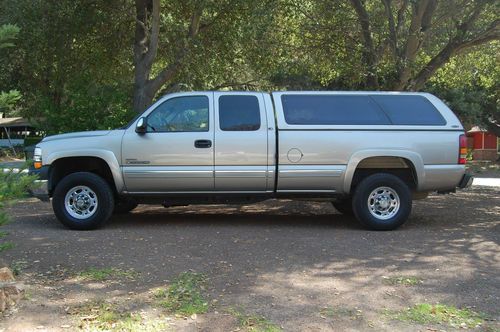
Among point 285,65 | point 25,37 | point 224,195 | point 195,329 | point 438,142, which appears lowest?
point 195,329

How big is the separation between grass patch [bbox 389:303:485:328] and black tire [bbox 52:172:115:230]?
4495 mm

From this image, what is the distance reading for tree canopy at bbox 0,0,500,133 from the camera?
11.9 metres

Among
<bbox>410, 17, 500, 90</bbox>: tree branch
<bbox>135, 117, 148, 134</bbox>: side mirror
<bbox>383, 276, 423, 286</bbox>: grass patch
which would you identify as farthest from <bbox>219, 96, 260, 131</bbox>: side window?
<bbox>410, 17, 500, 90</bbox>: tree branch

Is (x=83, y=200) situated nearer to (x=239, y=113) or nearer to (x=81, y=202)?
(x=81, y=202)

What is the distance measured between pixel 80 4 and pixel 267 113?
840cm

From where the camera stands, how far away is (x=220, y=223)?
330 inches

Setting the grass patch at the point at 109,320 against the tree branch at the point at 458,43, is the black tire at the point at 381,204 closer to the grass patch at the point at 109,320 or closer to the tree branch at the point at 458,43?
the grass patch at the point at 109,320

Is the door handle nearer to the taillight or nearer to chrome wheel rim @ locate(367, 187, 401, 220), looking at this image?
chrome wheel rim @ locate(367, 187, 401, 220)

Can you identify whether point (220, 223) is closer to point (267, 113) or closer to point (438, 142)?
point (267, 113)

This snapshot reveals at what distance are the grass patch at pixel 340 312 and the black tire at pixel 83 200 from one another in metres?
4.07

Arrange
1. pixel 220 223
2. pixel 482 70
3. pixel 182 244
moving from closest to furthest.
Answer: pixel 182 244 < pixel 220 223 < pixel 482 70

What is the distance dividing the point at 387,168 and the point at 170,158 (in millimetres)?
3125

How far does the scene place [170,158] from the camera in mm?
7719

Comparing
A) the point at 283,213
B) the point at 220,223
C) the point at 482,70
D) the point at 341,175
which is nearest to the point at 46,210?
the point at 220,223
